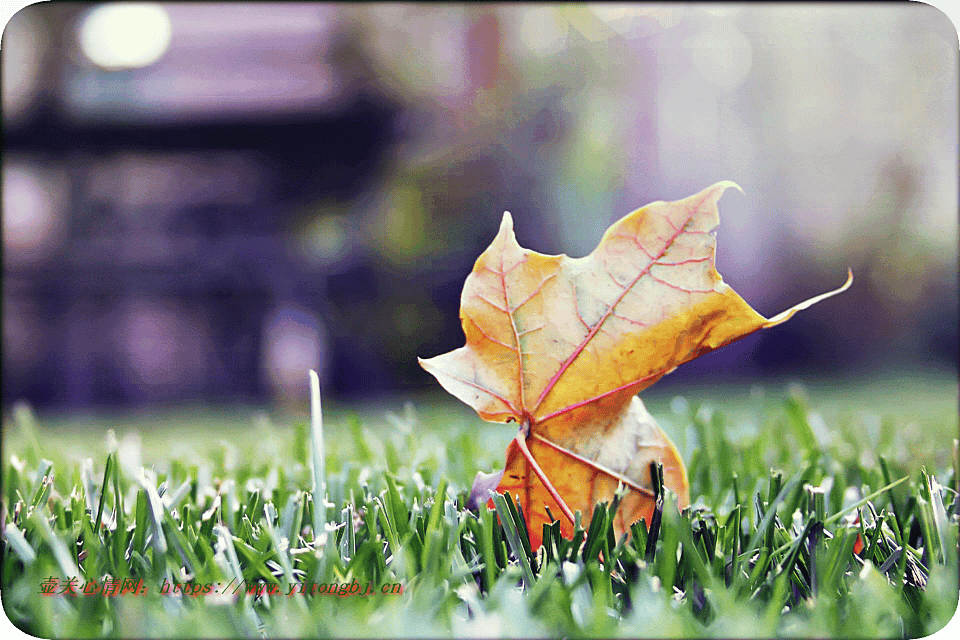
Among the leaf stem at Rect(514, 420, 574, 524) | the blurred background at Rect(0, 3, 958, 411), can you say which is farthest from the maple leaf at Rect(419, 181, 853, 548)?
the blurred background at Rect(0, 3, 958, 411)

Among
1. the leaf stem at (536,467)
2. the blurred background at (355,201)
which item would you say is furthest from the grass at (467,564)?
the blurred background at (355,201)

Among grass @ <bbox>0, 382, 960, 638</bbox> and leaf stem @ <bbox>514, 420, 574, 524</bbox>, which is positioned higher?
leaf stem @ <bbox>514, 420, 574, 524</bbox>

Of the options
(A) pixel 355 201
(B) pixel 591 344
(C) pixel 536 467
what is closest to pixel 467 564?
(C) pixel 536 467

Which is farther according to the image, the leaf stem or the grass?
the leaf stem

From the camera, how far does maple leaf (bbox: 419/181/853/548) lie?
1.74 feet

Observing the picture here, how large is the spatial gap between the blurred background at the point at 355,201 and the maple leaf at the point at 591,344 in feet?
10.6

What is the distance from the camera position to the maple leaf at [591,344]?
1.74 ft

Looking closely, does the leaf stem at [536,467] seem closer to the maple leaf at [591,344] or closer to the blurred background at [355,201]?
the maple leaf at [591,344]

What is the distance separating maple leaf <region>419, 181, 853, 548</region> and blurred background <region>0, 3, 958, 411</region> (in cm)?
325

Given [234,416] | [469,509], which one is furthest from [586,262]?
[234,416]

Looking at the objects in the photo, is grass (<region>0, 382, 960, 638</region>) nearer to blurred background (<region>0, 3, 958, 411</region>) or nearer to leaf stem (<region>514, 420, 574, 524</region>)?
leaf stem (<region>514, 420, 574, 524</region>)

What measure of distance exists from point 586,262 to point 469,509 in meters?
0.24

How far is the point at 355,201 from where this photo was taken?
4.40 metres

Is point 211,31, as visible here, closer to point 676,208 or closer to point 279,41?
point 279,41
